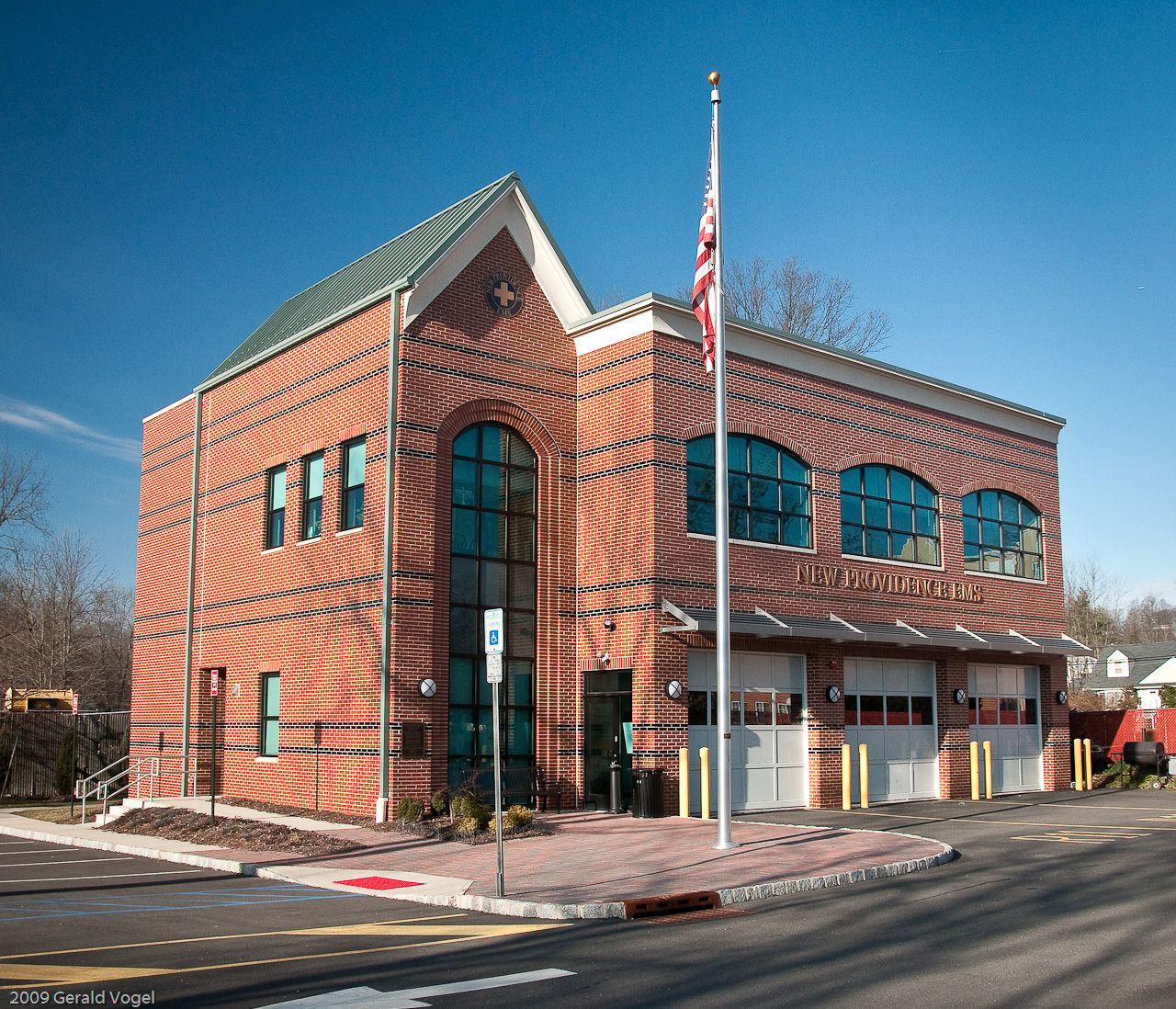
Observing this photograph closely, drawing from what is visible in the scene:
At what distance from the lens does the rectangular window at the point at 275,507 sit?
80.7ft

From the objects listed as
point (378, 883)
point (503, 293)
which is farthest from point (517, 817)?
point (503, 293)

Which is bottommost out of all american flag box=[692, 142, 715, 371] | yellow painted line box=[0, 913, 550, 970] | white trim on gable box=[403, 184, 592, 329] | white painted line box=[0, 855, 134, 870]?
white painted line box=[0, 855, 134, 870]

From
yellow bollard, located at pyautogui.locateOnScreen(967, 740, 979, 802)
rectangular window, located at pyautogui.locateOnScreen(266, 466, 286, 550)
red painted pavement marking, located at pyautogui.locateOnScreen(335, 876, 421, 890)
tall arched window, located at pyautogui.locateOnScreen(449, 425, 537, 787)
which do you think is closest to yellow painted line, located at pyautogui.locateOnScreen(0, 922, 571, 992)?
red painted pavement marking, located at pyautogui.locateOnScreen(335, 876, 421, 890)

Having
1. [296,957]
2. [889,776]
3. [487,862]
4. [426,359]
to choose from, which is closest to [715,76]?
[426,359]

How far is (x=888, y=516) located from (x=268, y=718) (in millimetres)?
14468

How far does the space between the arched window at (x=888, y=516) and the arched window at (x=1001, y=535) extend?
4.83 feet

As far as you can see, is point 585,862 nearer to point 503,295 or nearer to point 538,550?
point 538,550

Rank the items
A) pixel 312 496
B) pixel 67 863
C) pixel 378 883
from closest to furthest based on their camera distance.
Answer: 1. pixel 378 883
2. pixel 67 863
3. pixel 312 496

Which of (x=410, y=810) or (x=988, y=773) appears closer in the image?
(x=410, y=810)

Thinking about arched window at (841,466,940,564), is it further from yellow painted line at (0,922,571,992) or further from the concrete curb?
yellow painted line at (0,922,571,992)

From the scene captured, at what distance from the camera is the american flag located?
17.7m

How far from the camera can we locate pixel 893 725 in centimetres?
2647

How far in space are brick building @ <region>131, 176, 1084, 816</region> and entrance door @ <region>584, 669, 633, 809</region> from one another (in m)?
0.06

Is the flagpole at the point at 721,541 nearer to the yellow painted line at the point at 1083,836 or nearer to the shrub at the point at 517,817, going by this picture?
the shrub at the point at 517,817
